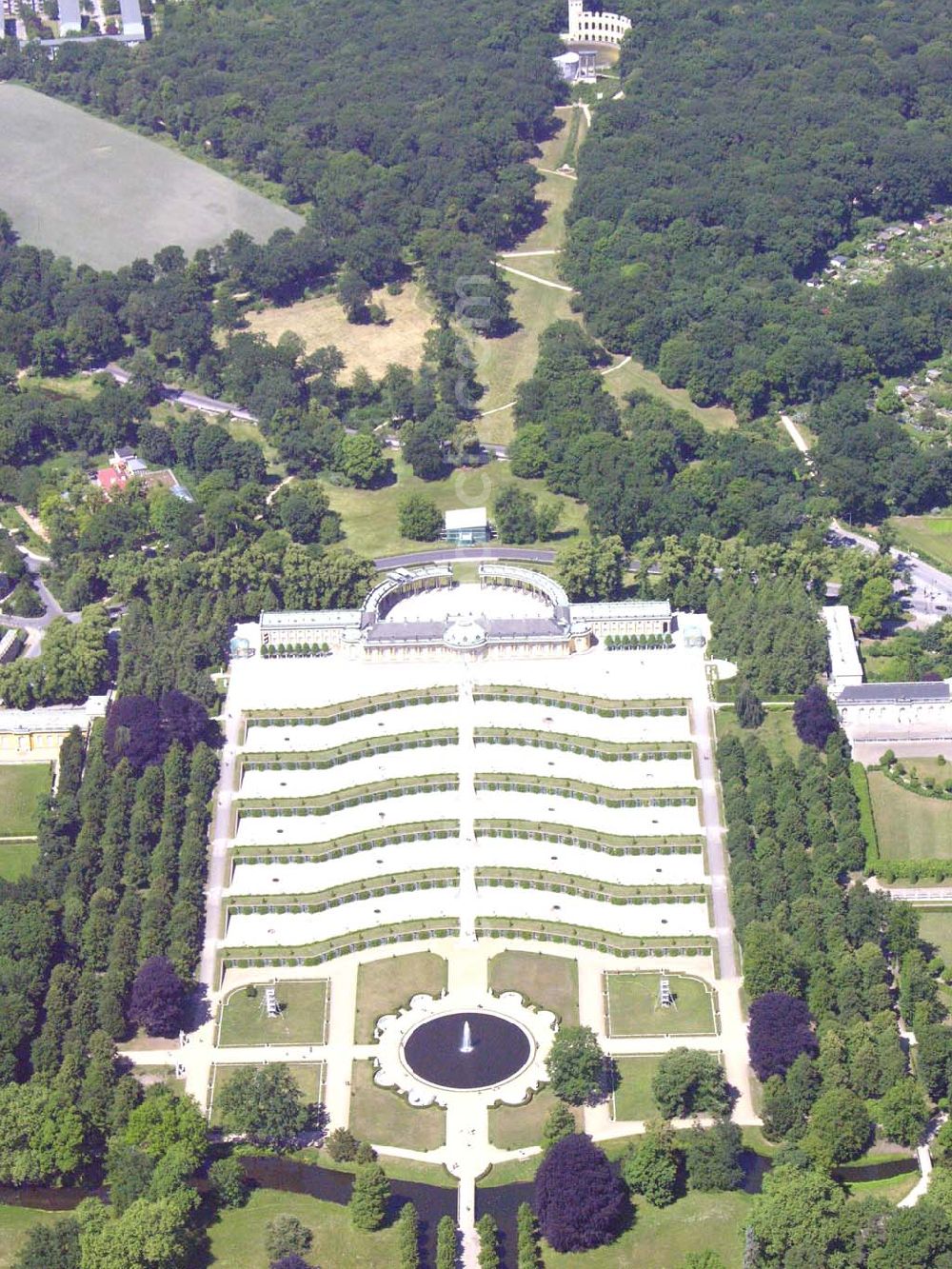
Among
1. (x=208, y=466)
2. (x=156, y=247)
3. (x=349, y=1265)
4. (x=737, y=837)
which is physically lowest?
(x=349, y=1265)

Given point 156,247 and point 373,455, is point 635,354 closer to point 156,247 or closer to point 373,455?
point 373,455

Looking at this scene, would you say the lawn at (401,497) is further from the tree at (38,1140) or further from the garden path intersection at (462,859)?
the tree at (38,1140)

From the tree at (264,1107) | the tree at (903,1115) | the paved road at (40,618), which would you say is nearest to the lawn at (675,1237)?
the tree at (903,1115)

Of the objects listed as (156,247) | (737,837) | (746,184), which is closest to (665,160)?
(746,184)

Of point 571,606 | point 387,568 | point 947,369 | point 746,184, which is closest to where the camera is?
point 571,606

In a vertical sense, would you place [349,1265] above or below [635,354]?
below

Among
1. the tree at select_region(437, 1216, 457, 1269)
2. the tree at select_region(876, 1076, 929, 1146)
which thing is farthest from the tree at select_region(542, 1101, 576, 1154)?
the tree at select_region(876, 1076, 929, 1146)
